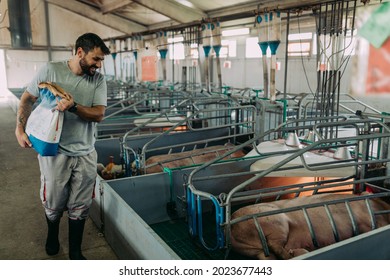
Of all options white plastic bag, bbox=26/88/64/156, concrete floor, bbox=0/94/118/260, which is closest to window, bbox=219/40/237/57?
concrete floor, bbox=0/94/118/260

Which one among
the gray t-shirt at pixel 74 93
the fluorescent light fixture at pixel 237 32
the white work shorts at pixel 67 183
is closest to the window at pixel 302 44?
the fluorescent light fixture at pixel 237 32

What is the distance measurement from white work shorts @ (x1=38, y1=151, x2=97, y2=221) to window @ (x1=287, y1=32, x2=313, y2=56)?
9.34m

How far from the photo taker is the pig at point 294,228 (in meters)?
2.61

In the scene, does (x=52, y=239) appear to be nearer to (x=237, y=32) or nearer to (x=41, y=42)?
(x=237, y=32)

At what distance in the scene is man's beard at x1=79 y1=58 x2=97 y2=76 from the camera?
2543 millimetres

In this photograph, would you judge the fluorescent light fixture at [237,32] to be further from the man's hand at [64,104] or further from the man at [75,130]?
the man's hand at [64,104]

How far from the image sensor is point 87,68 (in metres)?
2.57

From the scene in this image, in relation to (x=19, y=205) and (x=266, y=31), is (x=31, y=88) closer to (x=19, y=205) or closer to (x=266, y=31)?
(x=19, y=205)

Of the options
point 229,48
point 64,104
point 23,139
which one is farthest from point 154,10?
point 64,104

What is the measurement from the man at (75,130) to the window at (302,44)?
922 cm

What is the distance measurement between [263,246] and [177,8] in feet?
36.6

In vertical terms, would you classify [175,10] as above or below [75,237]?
above

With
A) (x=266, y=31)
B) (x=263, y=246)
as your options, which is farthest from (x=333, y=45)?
(x=263, y=246)

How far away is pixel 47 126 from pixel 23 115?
38cm
